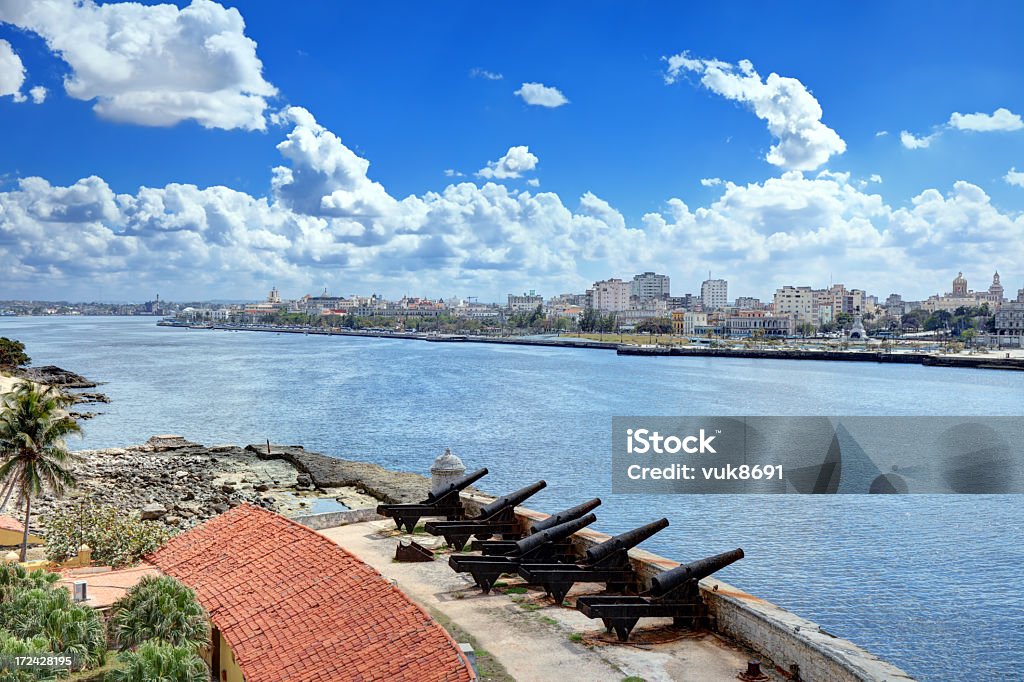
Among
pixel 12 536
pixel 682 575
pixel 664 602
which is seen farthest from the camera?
pixel 12 536

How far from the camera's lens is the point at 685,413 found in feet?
211

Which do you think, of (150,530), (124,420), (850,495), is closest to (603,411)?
(850,495)

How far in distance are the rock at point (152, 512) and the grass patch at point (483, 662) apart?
18234 millimetres

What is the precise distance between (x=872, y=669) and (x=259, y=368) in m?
104

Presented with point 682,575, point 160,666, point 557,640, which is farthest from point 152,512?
point 682,575

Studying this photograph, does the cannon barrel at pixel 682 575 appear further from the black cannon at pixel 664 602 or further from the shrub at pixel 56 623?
the shrub at pixel 56 623

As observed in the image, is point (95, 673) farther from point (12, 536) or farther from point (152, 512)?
point (152, 512)

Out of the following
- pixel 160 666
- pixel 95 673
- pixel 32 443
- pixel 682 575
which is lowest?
pixel 95 673

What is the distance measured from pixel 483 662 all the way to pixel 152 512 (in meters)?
20.2

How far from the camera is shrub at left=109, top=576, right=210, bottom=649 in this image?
10039mm

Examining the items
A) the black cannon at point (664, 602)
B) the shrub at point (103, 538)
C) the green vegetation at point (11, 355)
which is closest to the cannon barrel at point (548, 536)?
the black cannon at point (664, 602)

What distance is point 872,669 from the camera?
9.38 metres

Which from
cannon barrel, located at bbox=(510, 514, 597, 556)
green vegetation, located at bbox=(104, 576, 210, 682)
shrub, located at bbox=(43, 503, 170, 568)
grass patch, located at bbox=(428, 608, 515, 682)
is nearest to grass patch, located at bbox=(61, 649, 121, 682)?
green vegetation, located at bbox=(104, 576, 210, 682)

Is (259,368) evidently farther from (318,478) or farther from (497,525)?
(497,525)
